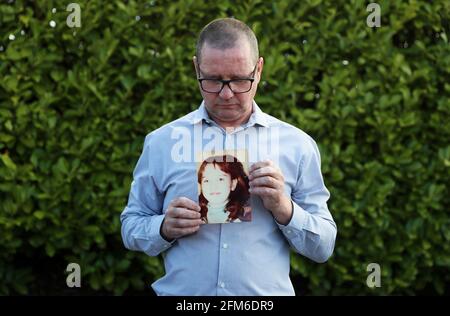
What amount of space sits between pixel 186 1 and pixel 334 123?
129 cm

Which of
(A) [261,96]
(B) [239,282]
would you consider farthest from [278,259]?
(A) [261,96]

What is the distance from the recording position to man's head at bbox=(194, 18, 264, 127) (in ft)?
9.15

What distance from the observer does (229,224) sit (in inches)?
113

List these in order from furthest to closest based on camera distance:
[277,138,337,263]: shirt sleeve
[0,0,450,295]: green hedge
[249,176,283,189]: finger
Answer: [0,0,450,295]: green hedge < [277,138,337,263]: shirt sleeve < [249,176,283,189]: finger

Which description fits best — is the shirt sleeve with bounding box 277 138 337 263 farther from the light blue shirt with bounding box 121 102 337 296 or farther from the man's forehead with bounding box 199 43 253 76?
the man's forehead with bounding box 199 43 253 76

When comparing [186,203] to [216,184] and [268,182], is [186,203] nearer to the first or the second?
[216,184]

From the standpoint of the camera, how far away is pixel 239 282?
2848 millimetres

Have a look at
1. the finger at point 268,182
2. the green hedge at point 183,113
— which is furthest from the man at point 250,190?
the green hedge at point 183,113

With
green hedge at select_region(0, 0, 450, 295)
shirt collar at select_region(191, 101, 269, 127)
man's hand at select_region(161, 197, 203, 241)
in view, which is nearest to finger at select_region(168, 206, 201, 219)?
man's hand at select_region(161, 197, 203, 241)

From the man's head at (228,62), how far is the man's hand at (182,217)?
1.26 feet

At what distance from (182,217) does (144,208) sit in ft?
1.04

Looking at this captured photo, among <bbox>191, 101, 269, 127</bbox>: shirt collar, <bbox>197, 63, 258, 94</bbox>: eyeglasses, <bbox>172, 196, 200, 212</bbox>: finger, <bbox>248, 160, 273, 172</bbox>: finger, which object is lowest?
<bbox>172, 196, 200, 212</bbox>: finger

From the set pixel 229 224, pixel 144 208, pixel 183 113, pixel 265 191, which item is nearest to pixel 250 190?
pixel 265 191

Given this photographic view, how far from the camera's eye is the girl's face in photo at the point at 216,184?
2807 millimetres
